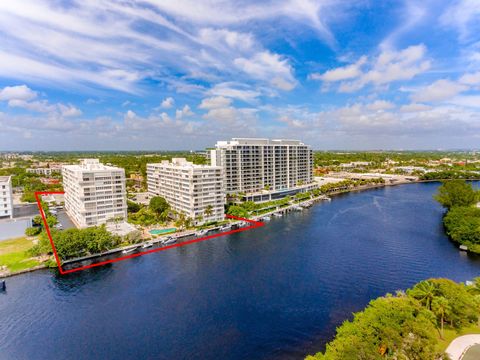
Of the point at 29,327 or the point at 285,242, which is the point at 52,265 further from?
the point at 285,242

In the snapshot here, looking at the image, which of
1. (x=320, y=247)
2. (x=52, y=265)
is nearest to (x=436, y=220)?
(x=320, y=247)

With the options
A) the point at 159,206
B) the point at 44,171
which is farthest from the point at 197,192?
the point at 44,171

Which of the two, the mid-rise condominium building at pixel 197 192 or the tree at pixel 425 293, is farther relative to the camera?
the mid-rise condominium building at pixel 197 192

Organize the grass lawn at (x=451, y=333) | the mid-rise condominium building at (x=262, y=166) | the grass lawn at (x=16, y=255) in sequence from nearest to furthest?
the grass lawn at (x=451, y=333) < the grass lawn at (x=16, y=255) < the mid-rise condominium building at (x=262, y=166)

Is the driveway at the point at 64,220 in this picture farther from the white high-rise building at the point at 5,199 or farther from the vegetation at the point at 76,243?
the vegetation at the point at 76,243

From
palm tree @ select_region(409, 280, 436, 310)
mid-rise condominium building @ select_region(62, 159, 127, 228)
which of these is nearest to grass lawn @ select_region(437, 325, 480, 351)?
palm tree @ select_region(409, 280, 436, 310)

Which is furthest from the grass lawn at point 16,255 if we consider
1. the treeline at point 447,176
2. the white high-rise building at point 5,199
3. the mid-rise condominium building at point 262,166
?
the treeline at point 447,176

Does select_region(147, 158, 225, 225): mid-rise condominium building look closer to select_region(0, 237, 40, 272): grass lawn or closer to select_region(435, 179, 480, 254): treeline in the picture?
select_region(0, 237, 40, 272): grass lawn
